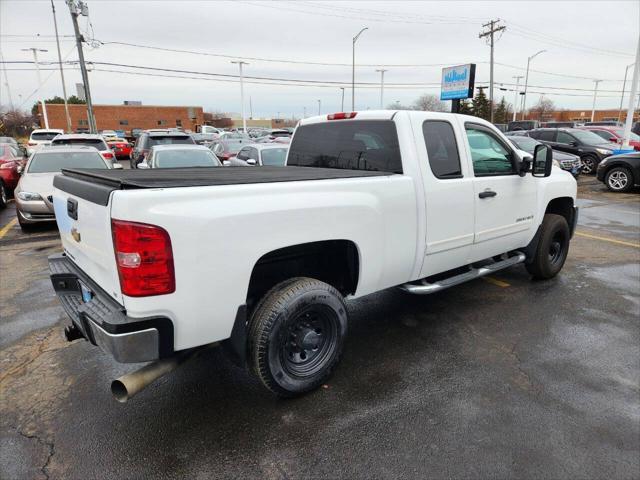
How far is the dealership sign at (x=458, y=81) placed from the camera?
20.5m

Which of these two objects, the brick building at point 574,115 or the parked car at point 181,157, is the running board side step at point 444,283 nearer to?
the parked car at point 181,157

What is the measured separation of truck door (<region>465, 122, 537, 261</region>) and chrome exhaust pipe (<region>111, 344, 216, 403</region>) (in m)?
2.87

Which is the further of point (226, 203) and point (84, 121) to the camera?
point (84, 121)

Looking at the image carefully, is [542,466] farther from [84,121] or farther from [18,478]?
[84,121]

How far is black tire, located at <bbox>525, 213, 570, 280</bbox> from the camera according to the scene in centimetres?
510

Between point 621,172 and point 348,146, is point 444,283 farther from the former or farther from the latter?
point 621,172

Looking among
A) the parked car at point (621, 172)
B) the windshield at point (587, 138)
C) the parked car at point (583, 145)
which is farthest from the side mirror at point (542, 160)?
the windshield at point (587, 138)

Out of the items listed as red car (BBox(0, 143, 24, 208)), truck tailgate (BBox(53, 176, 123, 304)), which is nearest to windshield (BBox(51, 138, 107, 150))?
red car (BBox(0, 143, 24, 208))

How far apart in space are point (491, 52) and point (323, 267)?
42.0 metres

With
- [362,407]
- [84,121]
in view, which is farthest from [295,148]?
[84,121]

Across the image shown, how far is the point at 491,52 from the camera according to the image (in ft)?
127

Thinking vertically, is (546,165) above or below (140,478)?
above

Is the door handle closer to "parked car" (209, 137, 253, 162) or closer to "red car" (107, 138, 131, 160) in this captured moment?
"parked car" (209, 137, 253, 162)

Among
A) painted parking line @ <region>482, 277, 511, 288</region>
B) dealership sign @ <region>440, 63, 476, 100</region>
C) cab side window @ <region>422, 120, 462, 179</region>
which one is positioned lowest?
painted parking line @ <region>482, 277, 511, 288</region>
